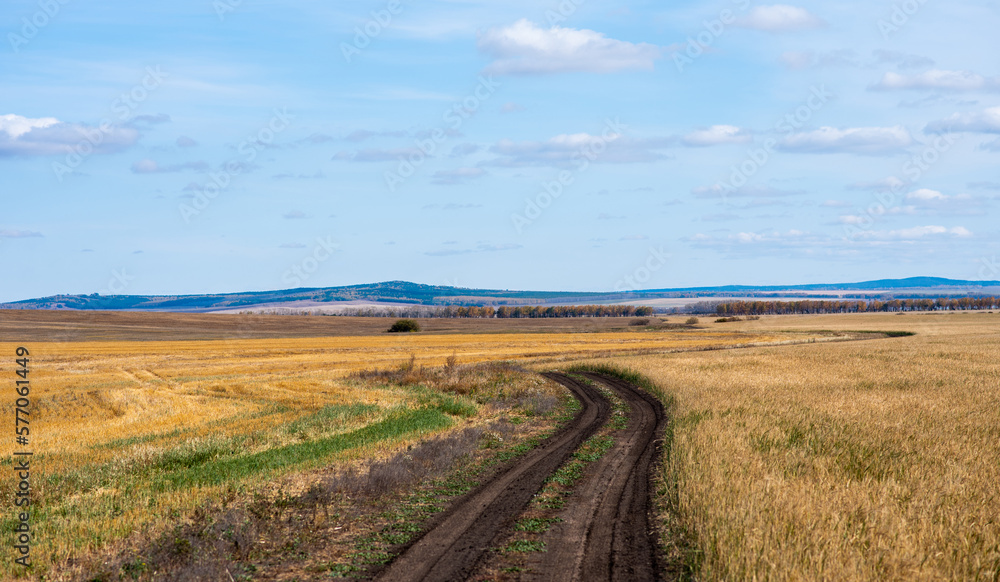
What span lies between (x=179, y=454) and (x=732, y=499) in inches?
562

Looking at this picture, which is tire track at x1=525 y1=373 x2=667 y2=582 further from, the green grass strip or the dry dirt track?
the green grass strip

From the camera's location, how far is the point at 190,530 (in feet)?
36.1

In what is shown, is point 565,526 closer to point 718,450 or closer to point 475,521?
point 475,521

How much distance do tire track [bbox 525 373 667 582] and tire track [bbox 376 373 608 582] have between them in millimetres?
929

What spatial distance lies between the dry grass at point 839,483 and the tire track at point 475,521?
293 centimetres

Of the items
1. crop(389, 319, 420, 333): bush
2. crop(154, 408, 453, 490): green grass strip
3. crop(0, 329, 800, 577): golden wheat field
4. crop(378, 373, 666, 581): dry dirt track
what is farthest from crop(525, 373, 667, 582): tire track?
crop(389, 319, 420, 333): bush

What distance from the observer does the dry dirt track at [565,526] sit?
931cm

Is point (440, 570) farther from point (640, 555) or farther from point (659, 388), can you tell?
point (659, 388)

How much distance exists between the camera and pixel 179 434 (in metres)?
22.4

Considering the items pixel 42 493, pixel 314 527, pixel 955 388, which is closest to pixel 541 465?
pixel 314 527

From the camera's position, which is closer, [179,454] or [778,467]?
[778,467]

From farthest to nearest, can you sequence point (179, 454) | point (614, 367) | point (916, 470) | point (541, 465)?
point (614, 367) < point (179, 454) < point (541, 465) < point (916, 470)

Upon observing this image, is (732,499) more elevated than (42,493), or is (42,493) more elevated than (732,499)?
(732,499)

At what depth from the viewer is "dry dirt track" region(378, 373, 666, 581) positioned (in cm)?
931
